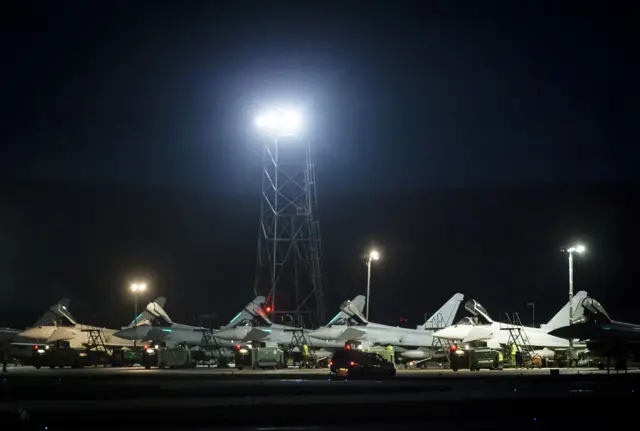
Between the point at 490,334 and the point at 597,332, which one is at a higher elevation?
the point at 597,332

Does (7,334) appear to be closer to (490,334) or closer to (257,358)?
(257,358)

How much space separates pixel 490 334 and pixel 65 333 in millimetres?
36273

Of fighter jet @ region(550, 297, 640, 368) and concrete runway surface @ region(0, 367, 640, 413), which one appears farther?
fighter jet @ region(550, 297, 640, 368)

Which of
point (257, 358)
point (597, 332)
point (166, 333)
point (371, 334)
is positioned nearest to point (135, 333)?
point (166, 333)

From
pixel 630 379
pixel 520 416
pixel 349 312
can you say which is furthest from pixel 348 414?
pixel 349 312

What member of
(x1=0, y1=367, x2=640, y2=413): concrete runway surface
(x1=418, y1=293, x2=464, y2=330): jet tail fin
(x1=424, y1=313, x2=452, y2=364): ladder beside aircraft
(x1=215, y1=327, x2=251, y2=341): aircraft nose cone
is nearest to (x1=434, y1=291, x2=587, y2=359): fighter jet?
(x1=424, y1=313, x2=452, y2=364): ladder beside aircraft

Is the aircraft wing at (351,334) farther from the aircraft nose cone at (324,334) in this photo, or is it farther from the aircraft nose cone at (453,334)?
the aircraft nose cone at (453,334)

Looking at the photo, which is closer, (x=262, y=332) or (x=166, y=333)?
(x=262, y=332)

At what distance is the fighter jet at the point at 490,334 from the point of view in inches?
2554

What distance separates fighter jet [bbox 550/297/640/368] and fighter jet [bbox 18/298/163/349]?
37626mm

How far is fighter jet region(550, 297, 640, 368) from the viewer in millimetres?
44844

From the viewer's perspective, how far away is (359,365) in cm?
3800

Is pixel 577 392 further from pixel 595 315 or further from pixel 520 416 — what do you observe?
pixel 595 315

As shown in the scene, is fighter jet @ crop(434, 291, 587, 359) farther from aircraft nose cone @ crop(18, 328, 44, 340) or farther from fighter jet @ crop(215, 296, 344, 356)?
aircraft nose cone @ crop(18, 328, 44, 340)
